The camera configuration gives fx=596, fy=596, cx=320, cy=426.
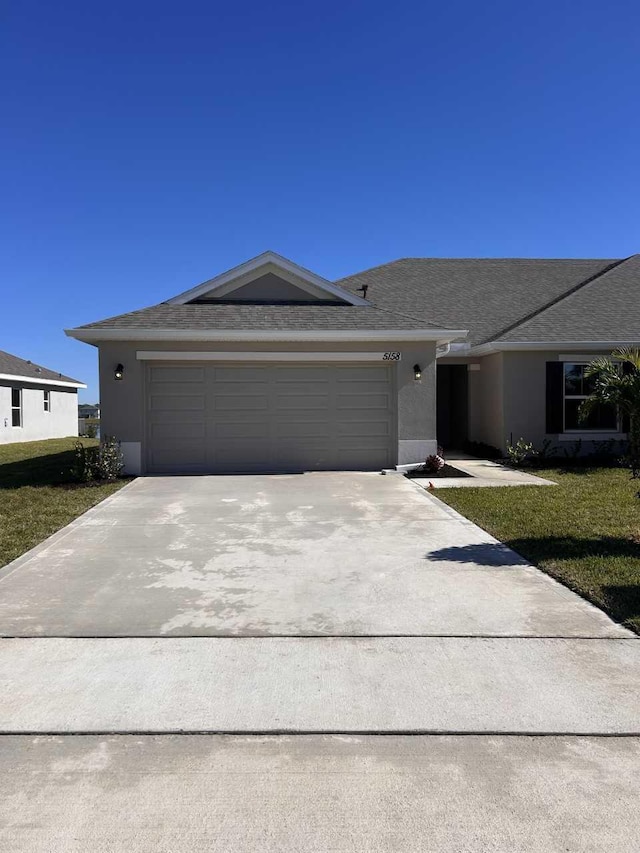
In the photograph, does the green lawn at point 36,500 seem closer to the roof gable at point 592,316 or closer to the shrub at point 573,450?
the roof gable at point 592,316

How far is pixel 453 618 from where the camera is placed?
4.61m

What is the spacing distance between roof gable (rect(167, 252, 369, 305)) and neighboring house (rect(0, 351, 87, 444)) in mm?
12676

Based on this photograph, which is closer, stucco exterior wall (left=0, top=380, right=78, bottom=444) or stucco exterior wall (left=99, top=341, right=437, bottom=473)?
stucco exterior wall (left=99, top=341, right=437, bottom=473)

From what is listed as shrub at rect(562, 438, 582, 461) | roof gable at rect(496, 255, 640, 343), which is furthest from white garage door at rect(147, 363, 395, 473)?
shrub at rect(562, 438, 582, 461)

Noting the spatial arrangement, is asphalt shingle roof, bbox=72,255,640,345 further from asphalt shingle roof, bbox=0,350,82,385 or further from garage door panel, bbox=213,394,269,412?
asphalt shingle roof, bbox=0,350,82,385

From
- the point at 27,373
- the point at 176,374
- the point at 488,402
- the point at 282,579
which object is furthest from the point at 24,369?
the point at 282,579

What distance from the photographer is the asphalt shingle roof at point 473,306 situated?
1267 centimetres

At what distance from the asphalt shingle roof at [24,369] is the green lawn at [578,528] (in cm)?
2036

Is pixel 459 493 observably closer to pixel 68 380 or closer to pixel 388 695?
pixel 388 695

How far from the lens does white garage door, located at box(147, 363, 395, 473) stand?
12.6 meters

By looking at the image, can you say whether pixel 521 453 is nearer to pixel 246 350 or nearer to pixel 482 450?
pixel 482 450

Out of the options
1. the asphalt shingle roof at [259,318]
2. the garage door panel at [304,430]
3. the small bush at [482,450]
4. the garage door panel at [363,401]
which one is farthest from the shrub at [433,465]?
the small bush at [482,450]

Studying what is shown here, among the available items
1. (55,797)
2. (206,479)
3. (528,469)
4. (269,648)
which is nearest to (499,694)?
(269,648)

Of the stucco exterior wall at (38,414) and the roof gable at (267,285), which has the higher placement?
the roof gable at (267,285)
